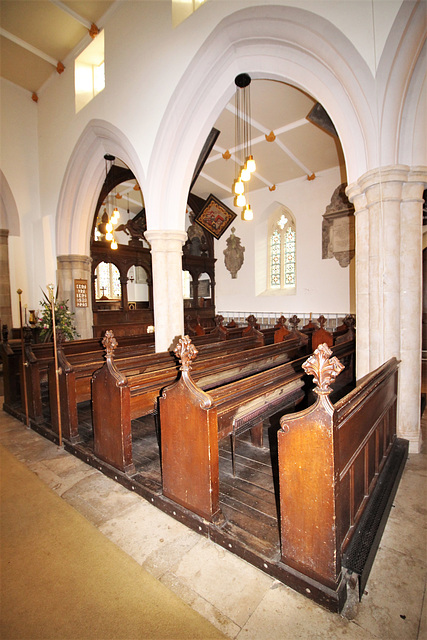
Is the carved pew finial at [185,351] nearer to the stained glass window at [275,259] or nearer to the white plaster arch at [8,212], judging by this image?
the white plaster arch at [8,212]

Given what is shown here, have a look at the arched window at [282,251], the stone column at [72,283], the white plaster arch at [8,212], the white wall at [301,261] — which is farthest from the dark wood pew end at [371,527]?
the white plaster arch at [8,212]

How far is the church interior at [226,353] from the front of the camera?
1.60 m

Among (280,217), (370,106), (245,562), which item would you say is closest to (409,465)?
(245,562)

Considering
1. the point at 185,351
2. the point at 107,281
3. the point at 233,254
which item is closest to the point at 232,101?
the point at 233,254

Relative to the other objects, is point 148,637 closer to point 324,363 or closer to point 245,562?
point 245,562

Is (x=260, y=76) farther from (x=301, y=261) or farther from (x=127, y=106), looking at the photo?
(x=301, y=261)

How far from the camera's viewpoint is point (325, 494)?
1.54 m

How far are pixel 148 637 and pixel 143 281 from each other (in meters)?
14.0

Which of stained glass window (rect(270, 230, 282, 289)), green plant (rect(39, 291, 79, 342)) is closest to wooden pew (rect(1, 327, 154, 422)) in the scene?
green plant (rect(39, 291, 79, 342))

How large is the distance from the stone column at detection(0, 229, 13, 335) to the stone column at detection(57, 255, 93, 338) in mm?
1379

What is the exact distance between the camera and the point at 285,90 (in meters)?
6.16

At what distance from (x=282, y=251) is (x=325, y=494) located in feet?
31.3

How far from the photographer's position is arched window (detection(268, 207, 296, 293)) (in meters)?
10.1

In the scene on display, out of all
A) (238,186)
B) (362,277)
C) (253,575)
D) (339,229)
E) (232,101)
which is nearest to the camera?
(253,575)
